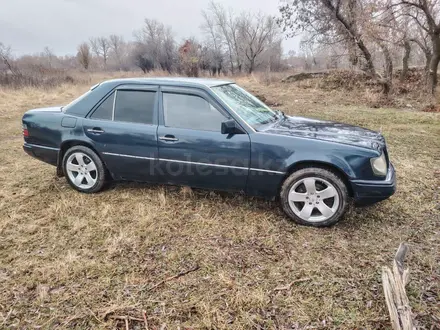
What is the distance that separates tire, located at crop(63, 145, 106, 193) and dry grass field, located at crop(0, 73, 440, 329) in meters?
0.15

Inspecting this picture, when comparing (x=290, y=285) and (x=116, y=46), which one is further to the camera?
(x=116, y=46)

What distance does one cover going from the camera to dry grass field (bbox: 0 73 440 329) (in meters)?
2.05

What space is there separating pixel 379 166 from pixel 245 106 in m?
1.57

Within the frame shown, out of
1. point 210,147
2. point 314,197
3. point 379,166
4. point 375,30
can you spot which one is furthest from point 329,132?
point 375,30

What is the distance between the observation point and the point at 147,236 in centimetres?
298

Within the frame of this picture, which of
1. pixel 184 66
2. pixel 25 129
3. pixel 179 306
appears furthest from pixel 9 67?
pixel 179 306

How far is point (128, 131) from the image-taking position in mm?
3521

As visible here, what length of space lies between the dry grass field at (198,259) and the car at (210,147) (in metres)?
0.32

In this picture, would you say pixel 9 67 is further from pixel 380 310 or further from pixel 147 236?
pixel 380 310

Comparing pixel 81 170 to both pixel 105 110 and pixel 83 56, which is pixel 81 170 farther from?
pixel 83 56

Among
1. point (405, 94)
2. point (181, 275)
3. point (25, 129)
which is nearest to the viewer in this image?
point (181, 275)

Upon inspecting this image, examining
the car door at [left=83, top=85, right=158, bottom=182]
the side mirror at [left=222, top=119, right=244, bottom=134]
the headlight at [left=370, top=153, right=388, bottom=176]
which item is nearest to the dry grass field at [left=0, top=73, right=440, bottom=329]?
the car door at [left=83, top=85, right=158, bottom=182]

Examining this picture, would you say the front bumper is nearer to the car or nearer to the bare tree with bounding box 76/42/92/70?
the car

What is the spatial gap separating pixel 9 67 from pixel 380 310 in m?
24.8
